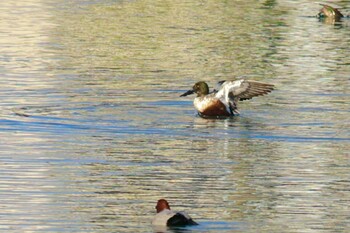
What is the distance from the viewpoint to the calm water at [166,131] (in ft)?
42.8

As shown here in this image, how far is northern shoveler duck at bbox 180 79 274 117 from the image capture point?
19.9 meters

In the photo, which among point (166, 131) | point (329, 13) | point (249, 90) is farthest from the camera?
point (329, 13)

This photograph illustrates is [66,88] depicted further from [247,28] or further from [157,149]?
[247,28]

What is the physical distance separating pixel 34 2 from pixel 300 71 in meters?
A: 18.5

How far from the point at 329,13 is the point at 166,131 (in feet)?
63.4

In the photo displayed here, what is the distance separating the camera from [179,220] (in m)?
11.9

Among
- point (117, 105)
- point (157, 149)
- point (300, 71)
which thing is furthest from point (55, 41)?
point (157, 149)

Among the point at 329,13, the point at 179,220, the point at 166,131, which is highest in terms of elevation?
the point at 179,220

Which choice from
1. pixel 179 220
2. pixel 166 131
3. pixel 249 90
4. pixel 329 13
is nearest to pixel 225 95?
pixel 249 90

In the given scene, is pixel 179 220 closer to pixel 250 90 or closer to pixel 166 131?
pixel 166 131

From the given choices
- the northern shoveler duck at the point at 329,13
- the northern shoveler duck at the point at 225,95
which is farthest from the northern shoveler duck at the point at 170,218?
the northern shoveler duck at the point at 329,13

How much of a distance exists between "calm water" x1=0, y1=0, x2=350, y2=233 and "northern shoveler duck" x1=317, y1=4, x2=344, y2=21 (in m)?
1.59

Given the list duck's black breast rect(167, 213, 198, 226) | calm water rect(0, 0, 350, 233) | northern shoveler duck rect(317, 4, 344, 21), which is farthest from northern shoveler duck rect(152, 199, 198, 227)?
northern shoveler duck rect(317, 4, 344, 21)

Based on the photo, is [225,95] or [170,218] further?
[225,95]
